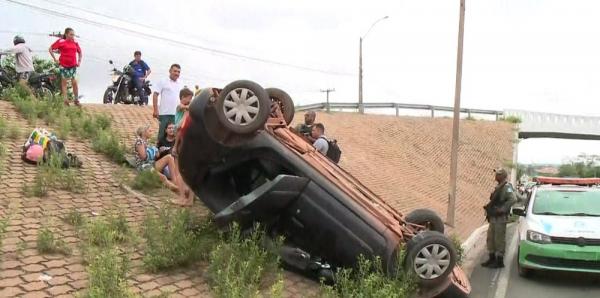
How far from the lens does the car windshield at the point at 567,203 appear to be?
8.49 metres

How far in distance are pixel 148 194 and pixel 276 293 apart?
3867mm

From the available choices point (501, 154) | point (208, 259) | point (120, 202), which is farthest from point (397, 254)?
point (501, 154)

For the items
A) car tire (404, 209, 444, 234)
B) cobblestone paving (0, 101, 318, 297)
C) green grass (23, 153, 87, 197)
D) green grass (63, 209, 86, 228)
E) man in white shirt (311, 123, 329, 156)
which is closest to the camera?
cobblestone paving (0, 101, 318, 297)

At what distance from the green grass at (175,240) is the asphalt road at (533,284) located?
3579 millimetres

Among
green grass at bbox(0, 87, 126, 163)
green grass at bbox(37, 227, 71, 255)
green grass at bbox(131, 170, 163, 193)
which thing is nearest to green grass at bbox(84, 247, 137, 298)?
green grass at bbox(37, 227, 71, 255)

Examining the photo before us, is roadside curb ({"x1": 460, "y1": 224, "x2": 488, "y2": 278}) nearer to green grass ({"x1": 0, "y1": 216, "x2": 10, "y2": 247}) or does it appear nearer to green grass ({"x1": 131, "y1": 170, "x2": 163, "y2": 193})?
green grass ({"x1": 131, "y1": 170, "x2": 163, "y2": 193})

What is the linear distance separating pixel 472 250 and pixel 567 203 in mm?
2168

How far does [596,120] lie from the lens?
42781 mm

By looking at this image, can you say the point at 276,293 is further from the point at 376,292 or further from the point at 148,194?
the point at 148,194

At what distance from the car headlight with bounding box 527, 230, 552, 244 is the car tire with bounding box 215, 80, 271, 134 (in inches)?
176

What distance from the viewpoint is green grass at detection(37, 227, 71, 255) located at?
5.28 metres

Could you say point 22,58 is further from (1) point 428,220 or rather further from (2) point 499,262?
(2) point 499,262

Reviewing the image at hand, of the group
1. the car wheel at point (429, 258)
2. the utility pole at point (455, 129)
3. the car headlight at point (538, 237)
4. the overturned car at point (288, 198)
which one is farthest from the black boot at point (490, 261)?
the utility pole at point (455, 129)

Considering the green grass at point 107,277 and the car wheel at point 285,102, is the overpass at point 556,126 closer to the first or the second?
the car wheel at point 285,102
